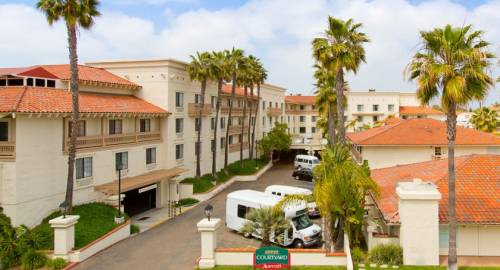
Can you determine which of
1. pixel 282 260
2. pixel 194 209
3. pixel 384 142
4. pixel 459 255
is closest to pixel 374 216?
pixel 459 255

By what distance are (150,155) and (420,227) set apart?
25.7 m

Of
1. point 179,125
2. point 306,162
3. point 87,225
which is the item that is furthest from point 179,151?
point 306,162

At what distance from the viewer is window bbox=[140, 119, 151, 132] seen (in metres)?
37.0

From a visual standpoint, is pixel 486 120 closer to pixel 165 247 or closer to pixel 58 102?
pixel 165 247

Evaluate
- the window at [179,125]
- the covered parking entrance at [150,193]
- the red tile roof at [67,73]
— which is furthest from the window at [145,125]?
the covered parking entrance at [150,193]

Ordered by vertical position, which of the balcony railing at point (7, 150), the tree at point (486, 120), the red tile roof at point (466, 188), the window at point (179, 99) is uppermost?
the window at point (179, 99)

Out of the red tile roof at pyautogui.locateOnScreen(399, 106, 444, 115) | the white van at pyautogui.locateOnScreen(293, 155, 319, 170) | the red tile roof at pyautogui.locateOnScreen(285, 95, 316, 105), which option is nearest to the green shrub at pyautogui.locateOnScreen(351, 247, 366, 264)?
the white van at pyautogui.locateOnScreen(293, 155, 319, 170)

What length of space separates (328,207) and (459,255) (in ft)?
21.2

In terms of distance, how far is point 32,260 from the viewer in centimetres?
2041

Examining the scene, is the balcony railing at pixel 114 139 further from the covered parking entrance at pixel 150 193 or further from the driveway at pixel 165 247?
the driveway at pixel 165 247

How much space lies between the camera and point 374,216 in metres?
23.6

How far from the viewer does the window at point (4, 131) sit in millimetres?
23406

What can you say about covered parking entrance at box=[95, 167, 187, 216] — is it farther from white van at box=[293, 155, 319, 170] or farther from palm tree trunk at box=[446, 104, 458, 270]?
palm tree trunk at box=[446, 104, 458, 270]

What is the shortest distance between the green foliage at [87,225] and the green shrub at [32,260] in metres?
0.95
